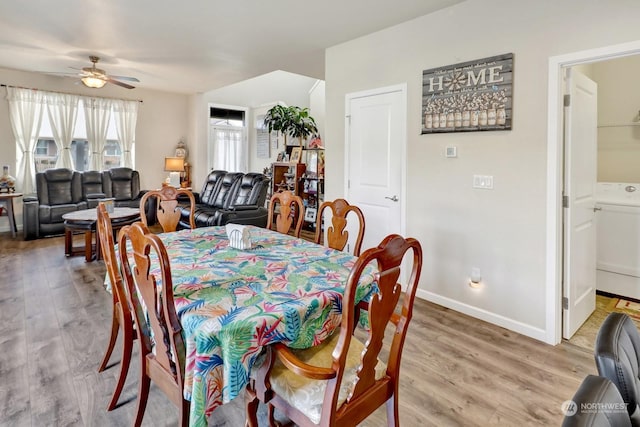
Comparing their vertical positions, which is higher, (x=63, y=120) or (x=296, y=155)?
(x=63, y=120)

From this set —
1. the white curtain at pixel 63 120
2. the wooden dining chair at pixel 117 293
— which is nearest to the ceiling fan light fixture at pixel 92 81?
the white curtain at pixel 63 120

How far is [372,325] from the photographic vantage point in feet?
3.84

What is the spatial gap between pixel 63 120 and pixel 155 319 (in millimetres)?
6744

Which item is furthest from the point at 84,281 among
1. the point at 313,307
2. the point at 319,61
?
the point at 319,61

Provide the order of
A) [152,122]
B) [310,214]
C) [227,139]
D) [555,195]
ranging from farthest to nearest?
1. [227,139]
2. [152,122]
3. [310,214]
4. [555,195]

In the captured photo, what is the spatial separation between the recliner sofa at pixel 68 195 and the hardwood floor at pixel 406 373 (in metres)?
2.79

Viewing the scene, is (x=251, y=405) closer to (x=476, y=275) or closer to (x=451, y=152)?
(x=476, y=275)

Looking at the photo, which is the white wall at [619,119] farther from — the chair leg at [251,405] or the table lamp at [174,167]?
the table lamp at [174,167]

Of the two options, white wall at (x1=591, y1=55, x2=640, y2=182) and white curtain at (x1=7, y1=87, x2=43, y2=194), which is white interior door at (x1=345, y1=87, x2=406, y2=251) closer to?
white wall at (x1=591, y1=55, x2=640, y2=182)

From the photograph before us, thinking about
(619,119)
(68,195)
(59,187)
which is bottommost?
(68,195)

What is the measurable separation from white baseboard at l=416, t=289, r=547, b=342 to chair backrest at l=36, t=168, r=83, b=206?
5833mm

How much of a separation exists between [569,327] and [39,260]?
5573 millimetres

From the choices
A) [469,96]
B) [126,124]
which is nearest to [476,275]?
[469,96]

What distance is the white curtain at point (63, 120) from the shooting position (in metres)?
6.35
